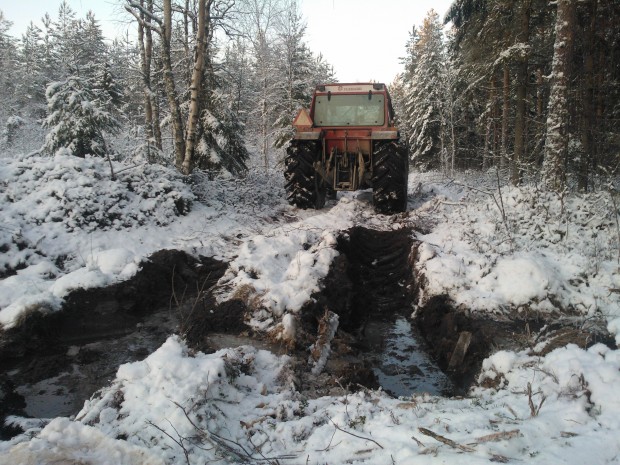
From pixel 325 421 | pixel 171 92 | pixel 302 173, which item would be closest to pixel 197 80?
pixel 171 92

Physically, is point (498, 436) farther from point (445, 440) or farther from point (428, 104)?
point (428, 104)

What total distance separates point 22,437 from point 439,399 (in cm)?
301

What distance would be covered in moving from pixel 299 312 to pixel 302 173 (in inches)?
224

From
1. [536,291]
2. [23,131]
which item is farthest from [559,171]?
[23,131]

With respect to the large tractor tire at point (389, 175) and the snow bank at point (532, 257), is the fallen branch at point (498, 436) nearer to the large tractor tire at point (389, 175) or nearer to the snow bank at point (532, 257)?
the snow bank at point (532, 257)

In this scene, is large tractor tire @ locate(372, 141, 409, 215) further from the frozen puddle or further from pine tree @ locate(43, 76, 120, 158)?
pine tree @ locate(43, 76, 120, 158)

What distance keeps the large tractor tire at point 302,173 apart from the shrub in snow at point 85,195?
2590mm

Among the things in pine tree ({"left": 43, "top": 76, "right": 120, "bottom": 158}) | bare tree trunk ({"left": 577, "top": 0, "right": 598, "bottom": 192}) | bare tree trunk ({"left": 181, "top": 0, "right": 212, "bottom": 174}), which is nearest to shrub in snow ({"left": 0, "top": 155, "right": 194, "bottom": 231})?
bare tree trunk ({"left": 181, "top": 0, "right": 212, "bottom": 174})

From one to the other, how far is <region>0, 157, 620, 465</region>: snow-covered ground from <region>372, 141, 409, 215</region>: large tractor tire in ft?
1.66

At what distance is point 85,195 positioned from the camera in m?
7.62

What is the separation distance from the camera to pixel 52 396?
12.5 ft

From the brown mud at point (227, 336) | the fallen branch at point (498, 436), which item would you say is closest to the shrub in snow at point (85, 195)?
the brown mud at point (227, 336)

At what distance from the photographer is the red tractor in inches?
385

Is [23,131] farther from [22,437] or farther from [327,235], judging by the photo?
[22,437]
